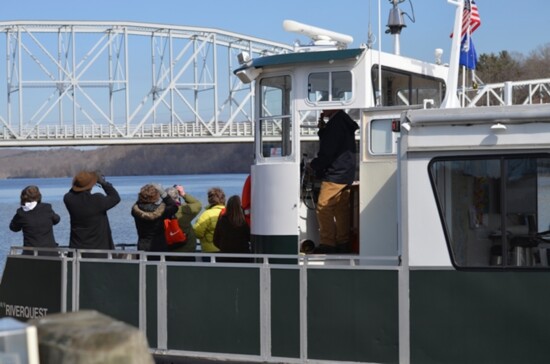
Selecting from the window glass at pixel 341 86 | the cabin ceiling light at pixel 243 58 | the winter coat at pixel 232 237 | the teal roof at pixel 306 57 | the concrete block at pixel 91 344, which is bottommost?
the concrete block at pixel 91 344

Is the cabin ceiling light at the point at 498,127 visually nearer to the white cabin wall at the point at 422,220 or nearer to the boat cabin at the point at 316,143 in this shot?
the white cabin wall at the point at 422,220

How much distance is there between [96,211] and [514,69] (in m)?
26.0

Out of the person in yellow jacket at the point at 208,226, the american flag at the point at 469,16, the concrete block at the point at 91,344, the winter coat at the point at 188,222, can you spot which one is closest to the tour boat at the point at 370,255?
the american flag at the point at 469,16

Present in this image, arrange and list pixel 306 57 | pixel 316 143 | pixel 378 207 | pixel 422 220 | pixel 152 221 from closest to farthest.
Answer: pixel 422 220
pixel 378 207
pixel 306 57
pixel 316 143
pixel 152 221

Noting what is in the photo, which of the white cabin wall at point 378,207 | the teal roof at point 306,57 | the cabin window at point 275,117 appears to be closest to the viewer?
the white cabin wall at point 378,207

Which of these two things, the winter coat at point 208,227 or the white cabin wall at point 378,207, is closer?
the white cabin wall at point 378,207

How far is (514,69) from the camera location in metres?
33.8

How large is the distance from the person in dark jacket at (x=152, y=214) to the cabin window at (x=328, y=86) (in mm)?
1994

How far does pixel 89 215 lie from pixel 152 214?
0.61m

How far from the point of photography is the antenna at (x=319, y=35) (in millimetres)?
9414

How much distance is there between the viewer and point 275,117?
930 centimetres

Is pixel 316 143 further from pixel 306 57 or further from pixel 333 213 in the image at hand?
pixel 306 57

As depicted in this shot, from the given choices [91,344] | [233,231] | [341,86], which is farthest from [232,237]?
[91,344]

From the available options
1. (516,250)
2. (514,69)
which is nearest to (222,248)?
(516,250)
